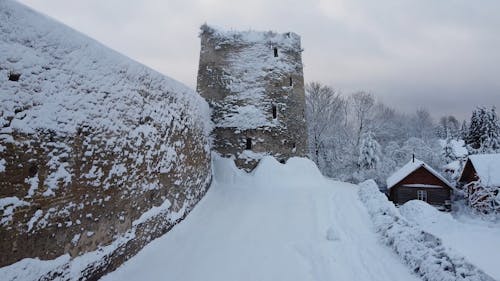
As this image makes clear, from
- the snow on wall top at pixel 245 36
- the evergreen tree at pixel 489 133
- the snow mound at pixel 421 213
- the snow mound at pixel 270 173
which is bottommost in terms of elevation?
the snow mound at pixel 421 213

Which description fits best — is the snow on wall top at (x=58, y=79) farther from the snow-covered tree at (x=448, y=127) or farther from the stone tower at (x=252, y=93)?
the snow-covered tree at (x=448, y=127)

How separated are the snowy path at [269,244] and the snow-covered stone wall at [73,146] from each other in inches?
28.9

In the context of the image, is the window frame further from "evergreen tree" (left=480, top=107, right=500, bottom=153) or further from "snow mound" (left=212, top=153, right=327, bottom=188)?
"evergreen tree" (left=480, top=107, right=500, bottom=153)

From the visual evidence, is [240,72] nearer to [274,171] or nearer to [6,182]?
[274,171]

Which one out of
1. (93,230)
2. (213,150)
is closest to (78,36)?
(93,230)

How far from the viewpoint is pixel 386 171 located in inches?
1128

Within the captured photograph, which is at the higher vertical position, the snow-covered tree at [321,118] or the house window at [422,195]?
the snow-covered tree at [321,118]

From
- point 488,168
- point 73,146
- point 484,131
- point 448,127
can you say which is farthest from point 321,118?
point 448,127

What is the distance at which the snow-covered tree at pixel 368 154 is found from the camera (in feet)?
Answer: 89.1

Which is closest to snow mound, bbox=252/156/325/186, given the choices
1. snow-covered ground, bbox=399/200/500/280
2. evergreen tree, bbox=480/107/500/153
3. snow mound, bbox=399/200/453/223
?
snow-covered ground, bbox=399/200/500/280

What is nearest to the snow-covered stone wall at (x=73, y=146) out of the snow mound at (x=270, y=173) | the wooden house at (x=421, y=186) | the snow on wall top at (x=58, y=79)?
the snow on wall top at (x=58, y=79)

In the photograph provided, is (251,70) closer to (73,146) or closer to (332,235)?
(332,235)

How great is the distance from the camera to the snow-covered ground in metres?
11.2

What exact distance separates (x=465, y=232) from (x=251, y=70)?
41.6ft
